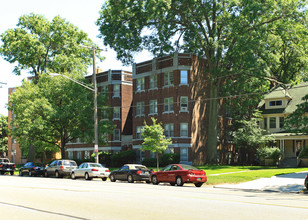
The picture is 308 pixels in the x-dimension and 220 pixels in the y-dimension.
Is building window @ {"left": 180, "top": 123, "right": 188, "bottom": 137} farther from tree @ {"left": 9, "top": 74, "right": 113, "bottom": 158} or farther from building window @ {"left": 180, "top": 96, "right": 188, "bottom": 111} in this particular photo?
tree @ {"left": 9, "top": 74, "right": 113, "bottom": 158}

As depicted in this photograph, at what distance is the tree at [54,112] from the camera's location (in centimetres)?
4159

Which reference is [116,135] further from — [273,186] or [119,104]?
[273,186]

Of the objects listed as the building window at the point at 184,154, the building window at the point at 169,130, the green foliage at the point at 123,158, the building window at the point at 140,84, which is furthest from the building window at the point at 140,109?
the building window at the point at 184,154

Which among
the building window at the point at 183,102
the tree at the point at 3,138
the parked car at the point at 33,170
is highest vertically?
the building window at the point at 183,102

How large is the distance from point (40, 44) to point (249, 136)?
30.3 meters

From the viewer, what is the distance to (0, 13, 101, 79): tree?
51844mm

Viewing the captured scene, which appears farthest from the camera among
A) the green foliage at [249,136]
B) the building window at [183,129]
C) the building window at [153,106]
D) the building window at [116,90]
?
the building window at [116,90]

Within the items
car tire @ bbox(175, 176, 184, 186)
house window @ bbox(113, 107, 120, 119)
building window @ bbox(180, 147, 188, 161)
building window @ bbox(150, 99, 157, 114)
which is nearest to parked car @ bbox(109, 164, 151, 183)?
car tire @ bbox(175, 176, 184, 186)

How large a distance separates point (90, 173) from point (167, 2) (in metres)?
17.9

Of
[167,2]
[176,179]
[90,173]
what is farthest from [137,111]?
[176,179]

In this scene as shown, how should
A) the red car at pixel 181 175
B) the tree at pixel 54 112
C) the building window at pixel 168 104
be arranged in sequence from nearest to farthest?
the red car at pixel 181 175, the tree at pixel 54 112, the building window at pixel 168 104

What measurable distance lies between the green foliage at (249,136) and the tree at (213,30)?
3.99m

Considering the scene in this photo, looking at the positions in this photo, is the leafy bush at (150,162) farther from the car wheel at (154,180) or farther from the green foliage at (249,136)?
the car wheel at (154,180)

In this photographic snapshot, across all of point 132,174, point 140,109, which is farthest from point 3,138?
point 132,174
